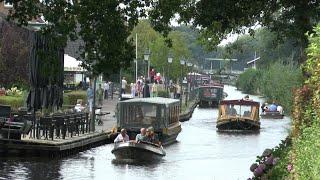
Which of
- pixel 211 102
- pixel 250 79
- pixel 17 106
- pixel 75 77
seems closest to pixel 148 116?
pixel 17 106

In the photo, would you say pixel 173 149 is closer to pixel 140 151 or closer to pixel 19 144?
pixel 140 151

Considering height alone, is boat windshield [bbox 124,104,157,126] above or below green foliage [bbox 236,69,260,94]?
below

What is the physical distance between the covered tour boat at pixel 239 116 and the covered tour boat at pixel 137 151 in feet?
73.6

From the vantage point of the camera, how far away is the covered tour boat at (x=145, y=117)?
3962 centimetres

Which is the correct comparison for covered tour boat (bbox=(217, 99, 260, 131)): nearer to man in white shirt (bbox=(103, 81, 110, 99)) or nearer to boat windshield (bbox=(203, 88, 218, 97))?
man in white shirt (bbox=(103, 81, 110, 99))

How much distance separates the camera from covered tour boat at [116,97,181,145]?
39.6 metres

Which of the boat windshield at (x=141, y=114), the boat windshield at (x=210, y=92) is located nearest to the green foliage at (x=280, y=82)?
the boat windshield at (x=210, y=92)

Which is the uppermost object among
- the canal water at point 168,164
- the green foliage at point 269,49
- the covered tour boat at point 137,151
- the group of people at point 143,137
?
the green foliage at point 269,49

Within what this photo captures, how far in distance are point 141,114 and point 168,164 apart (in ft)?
23.8

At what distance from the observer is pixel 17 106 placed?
135 feet

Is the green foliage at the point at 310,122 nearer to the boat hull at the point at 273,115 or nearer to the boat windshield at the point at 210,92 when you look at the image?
the boat hull at the point at 273,115

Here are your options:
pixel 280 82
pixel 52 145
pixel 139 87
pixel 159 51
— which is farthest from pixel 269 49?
pixel 159 51

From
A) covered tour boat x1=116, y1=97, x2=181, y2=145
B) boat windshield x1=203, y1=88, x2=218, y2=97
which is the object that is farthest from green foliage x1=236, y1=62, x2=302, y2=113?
covered tour boat x1=116, y1=97, x2=181, y2=145

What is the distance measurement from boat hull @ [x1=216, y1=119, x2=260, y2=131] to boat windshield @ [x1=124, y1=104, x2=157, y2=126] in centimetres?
1571
